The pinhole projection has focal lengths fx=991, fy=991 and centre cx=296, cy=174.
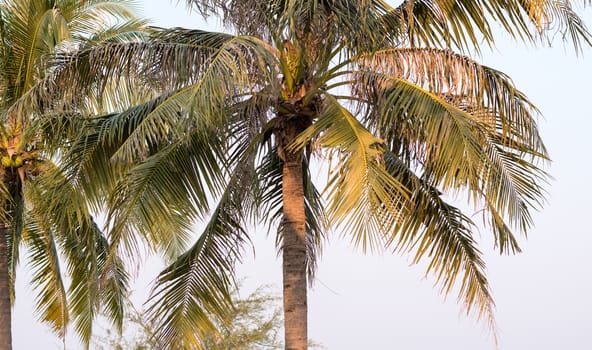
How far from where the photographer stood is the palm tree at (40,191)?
632 inches

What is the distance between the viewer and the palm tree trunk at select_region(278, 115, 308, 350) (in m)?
11.4

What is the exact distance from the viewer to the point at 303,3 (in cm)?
1027

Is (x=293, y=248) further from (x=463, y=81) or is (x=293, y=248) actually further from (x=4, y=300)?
(x=4, y=300)

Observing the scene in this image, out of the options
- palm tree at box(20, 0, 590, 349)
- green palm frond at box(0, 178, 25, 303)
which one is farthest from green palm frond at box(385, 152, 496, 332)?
green palm frond at box(0, 178, 25, 303)

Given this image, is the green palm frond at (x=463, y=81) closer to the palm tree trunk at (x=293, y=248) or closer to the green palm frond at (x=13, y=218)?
the palm tree trunk at (x=293, y=248)

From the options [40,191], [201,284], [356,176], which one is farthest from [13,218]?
[356,176]

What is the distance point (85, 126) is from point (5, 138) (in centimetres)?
368

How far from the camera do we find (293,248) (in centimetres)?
1179

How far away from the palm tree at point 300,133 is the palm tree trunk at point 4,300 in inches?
177

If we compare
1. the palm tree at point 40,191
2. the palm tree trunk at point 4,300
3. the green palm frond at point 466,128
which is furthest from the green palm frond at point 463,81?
the palm tree trunk at point 4,300

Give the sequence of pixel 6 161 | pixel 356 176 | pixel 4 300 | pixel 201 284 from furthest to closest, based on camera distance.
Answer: pixel 4 300 → pixel 6 161 → pixel 201 284 → pixel 356 176

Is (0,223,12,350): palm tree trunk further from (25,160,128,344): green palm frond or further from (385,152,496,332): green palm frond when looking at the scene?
(385,152,496,332): green palm frond

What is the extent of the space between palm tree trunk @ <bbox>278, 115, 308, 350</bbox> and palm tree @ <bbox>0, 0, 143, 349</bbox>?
13.5ft

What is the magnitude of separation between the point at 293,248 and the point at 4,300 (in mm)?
6837
